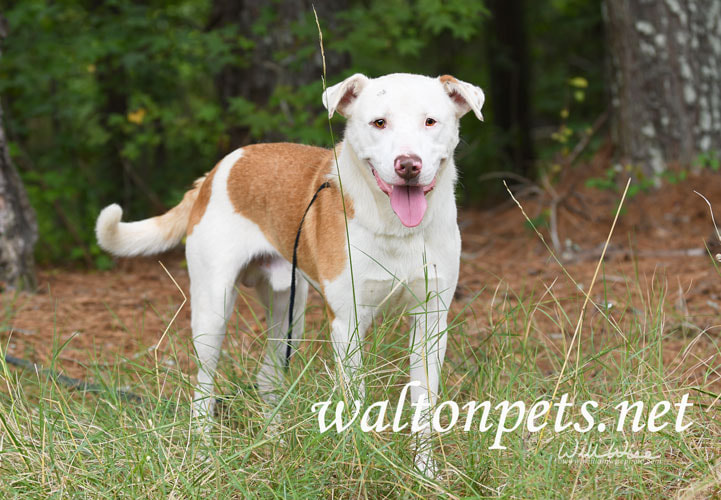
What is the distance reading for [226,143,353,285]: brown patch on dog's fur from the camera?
3.30 meters

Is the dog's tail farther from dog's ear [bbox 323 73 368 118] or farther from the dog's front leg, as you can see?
the dog's front leg

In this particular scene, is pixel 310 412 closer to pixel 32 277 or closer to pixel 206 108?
pixel 32 277

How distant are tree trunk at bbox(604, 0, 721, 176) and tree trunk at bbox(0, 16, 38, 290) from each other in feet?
15.2

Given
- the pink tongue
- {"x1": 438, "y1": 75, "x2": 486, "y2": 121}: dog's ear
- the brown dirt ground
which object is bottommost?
the brown dirt ground

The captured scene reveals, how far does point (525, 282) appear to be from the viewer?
4793mm

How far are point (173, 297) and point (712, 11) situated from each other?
4.64 metres

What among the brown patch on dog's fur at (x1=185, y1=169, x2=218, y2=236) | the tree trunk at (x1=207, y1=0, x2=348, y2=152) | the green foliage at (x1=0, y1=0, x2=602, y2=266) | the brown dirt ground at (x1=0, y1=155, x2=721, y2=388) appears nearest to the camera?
the brown patch on dog's fur at (x1=185, y1=169, x2=218, y2=236)

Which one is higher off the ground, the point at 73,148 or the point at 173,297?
the point at 73,148

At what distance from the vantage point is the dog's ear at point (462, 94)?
3.05 meters

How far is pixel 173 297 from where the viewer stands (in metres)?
5.55

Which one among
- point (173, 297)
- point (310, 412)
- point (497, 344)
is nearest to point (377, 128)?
point (310, 412)

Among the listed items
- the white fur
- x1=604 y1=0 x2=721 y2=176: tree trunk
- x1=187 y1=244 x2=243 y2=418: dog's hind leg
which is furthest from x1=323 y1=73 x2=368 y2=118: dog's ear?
x1=604 y1=0 x2=721 y2=176: tree trunk

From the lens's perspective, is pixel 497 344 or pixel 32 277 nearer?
pixel 497 344

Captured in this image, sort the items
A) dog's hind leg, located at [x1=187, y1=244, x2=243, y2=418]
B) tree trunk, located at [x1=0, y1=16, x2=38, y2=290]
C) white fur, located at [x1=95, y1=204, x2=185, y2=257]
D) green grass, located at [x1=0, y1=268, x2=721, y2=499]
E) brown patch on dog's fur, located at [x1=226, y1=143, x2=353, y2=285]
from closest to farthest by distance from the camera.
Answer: green grass, located at [x1=0, y1=268, x2=721, y2=499] < brown patch on dog's fur, located at [x1=226, y1=143, x2=353, y2=285] < dog's hind leg, located at [x1=187, y1=244, x2=243, y2=418] < white fur, located at [x1=95, y1=204, x2=185, y2=257] < tree trunk, located at [x1=0, y1=16, x2=38, y2=290]
